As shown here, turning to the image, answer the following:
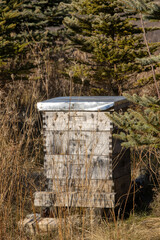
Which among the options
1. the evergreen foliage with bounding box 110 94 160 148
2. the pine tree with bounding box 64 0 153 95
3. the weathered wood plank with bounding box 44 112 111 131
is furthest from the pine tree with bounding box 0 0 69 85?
the evergreen foliage with bounding box 110 94 160 148

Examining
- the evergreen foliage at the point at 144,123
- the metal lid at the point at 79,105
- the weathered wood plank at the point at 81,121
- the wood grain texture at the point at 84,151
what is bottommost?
the wood grain texture at the point at 84,151

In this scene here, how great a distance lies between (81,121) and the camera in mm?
3475

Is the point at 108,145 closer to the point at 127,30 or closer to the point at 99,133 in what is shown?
the point at 99,133

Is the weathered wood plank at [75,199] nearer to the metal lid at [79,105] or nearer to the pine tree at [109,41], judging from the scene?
the metal lid at [79,105]

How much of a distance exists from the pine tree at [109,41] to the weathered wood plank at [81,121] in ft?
10.7

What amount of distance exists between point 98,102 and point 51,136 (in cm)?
61

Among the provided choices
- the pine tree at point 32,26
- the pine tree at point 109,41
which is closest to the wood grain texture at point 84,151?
the pine tree at point 109,41

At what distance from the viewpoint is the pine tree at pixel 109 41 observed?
6559 millimetres

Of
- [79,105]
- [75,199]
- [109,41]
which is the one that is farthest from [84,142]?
[109,41]

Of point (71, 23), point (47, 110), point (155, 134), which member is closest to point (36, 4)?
point (71, 23)

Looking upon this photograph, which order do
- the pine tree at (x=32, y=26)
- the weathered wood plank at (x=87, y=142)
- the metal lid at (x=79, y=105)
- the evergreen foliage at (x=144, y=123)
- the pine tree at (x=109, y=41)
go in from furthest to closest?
the pine tree at (x=32, y=26) → the pine tree at (x=109, y=41) → the weathered wood plank at (x=87, y=142) → the metal lid at (x=79, y=105) → the evergreen foliage at (x=144, y=123)

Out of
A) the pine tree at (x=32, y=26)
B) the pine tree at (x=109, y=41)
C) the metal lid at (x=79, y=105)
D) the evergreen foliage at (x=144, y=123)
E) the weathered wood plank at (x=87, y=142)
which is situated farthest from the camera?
→ the pine tree at (x=32, y=26)

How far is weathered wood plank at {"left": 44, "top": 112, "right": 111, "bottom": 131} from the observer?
345 centimetres

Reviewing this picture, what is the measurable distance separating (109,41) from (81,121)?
3.42m
